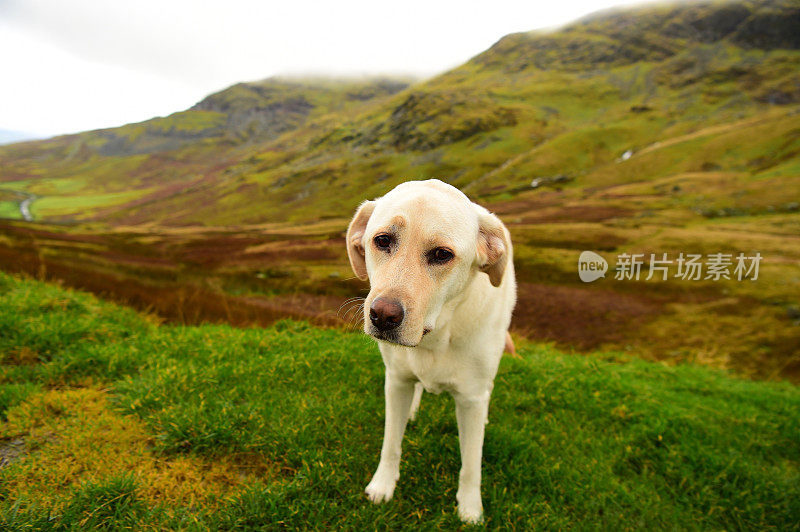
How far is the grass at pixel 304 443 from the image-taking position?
3293mm

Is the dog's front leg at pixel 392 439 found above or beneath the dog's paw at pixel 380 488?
above

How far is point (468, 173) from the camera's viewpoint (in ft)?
436

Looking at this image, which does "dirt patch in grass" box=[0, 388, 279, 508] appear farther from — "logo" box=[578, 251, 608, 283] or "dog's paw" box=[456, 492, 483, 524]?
"logo" box=[578, 251, 608, 283]

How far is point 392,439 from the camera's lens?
3.76m

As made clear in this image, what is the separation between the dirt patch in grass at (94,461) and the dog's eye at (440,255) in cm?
271

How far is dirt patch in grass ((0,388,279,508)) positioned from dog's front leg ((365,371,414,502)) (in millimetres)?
1034

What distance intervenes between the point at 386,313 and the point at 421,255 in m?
0.51

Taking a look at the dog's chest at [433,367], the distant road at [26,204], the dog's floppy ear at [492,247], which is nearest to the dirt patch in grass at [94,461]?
the dog's chest at [433,367]

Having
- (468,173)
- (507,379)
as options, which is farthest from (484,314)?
(468,173)

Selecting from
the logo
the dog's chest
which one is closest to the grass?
the dog's chest

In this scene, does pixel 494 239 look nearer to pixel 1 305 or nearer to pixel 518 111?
pixel 1 305

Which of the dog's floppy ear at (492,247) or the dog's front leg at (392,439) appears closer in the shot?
the dog's floppy ear at (492,247)

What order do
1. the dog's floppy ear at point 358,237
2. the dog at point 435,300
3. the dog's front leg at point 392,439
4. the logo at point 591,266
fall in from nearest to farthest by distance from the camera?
1. the dog at point 435,300
2. the dog's floppy ear at point 358,237
3. the dog's front leg at point 392,439
4. the logo at point 591,266

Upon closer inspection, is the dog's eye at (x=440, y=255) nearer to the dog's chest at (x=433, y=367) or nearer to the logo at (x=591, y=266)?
the dog's chest at (x=433, y=367)
